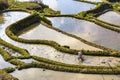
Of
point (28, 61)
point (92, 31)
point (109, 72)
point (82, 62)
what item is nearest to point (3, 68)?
point (28, 61)

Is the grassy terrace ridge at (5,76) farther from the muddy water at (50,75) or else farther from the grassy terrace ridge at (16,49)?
the grassy terrace ridge at (16,49)

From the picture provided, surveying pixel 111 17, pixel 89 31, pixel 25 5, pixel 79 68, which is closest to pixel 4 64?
pixel 79 68

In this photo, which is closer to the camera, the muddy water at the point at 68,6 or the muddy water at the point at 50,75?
the muddy water at the point at 50,75

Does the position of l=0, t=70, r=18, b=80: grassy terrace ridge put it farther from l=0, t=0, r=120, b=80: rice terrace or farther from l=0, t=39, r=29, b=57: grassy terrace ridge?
l=0, t=39, r=29, b=57: grassy terrace ridge

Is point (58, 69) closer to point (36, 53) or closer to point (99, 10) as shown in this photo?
point (36, 53)

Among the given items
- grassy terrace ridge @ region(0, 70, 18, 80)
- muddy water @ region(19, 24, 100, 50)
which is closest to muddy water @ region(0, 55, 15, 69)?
grassy terrace ridge @ region(0, 70, 18, 80)

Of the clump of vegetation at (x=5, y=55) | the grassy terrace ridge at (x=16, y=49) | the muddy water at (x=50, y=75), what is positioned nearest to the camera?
the muddy water at (x=50, y=75)

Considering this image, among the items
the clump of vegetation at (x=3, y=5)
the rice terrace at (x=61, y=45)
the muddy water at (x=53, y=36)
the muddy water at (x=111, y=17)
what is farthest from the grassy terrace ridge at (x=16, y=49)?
the clump of vegetation at (x=3, y=5)

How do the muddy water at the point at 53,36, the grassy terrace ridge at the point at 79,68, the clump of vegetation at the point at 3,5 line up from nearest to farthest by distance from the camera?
the grassy terrace ridge at the point at 79,68 < the muddy water at the point at 53,36 < the clump of vegetation at the point at 3,5
